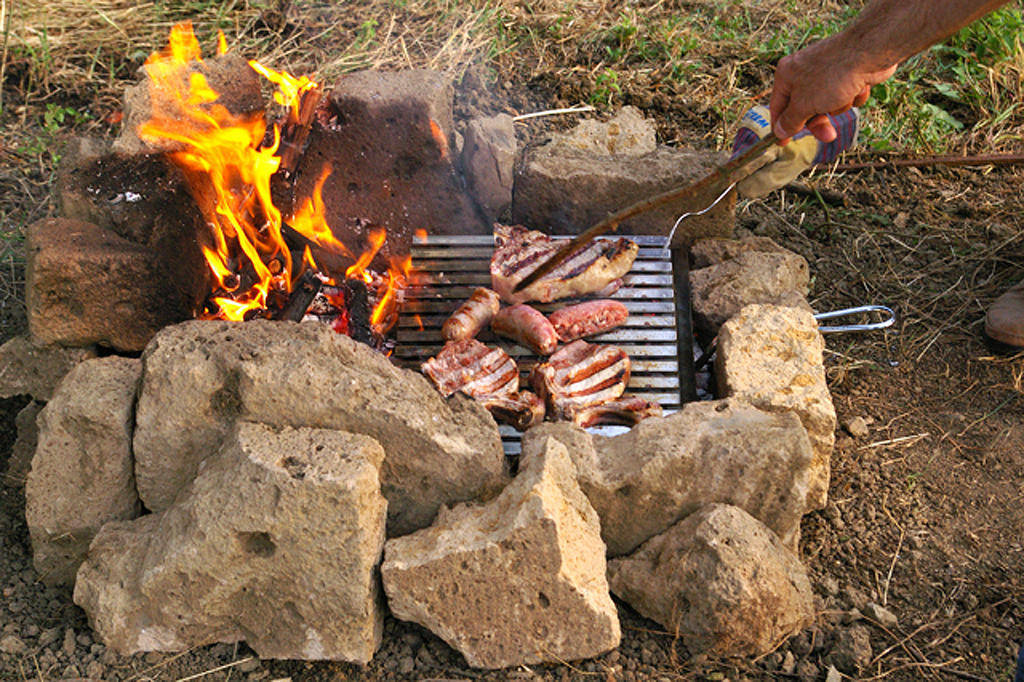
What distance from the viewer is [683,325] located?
4191mm

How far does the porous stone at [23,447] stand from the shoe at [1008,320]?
412 cm

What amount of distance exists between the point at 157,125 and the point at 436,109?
1199 mm

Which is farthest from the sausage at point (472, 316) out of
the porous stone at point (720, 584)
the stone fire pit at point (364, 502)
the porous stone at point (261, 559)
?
the porous stone at point (720, 584)

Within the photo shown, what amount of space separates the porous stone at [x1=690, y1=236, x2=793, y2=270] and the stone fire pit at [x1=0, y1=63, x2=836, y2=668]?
103 centimetres

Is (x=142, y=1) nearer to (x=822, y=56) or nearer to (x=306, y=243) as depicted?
(x=306, y=243)

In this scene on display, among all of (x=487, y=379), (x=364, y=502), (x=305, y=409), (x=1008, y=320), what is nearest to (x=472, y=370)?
(x=487, y=379)

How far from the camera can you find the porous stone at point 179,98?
393cm

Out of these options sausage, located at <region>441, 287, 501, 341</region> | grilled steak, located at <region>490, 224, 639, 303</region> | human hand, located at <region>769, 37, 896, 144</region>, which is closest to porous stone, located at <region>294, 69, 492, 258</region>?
grilled steak, located at <region>490, 224, 639, 303</region>

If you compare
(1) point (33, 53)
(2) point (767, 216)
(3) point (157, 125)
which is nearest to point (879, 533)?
(2) point (767, 216)

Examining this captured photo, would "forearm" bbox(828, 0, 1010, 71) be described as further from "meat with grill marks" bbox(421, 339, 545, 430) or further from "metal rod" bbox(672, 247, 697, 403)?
"meat with grill marks" bbox(421, 339, 545, 430)

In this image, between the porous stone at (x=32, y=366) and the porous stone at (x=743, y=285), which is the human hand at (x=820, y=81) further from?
the porous stone at (x=32, y=366)

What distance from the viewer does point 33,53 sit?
19.6 ft

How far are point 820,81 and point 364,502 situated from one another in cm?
211

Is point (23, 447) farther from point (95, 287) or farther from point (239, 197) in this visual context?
point (239, 197)
